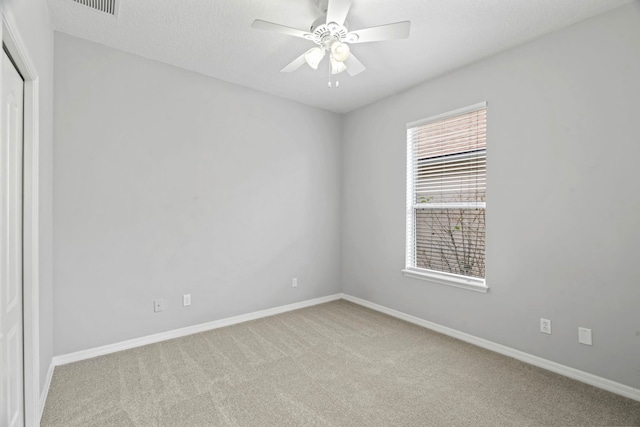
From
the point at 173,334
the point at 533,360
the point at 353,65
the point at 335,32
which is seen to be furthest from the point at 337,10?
the point at 173,334

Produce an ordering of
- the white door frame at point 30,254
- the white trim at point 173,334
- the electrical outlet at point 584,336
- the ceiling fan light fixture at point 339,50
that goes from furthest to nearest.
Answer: the white trim at point 173,334 → the electrical outlet at point 584,336 → the ceiling fan light fixture at point 339,50 → the white door frame at point 30,254

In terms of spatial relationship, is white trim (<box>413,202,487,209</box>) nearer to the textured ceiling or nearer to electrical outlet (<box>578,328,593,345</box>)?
electrical outlet (<box>578,328,593,345</box>)

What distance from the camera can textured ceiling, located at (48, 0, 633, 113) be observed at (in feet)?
7.54

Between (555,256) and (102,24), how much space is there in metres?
4.16

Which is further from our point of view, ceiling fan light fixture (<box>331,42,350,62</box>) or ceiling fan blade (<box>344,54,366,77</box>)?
ceiling fan blade (<box>344,54,366,77</box>)

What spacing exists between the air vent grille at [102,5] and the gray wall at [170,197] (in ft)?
1.91

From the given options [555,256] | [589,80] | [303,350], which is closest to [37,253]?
[303,350]

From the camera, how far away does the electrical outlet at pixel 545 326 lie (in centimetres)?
263

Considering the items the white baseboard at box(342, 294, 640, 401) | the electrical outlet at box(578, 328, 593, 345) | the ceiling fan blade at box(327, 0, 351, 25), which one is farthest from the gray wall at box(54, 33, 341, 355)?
the electrical outlet at box(578, 328, 593, 345)

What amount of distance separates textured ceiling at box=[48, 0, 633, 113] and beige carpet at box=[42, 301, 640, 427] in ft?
9.15

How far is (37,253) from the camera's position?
1.89m

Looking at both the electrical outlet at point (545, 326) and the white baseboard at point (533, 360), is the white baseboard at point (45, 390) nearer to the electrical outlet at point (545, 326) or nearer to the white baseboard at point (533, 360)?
the white baseboard at point (533, 360)

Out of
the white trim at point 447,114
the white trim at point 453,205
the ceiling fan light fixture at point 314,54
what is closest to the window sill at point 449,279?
the white trim at point 453,205

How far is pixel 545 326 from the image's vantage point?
104 inches
